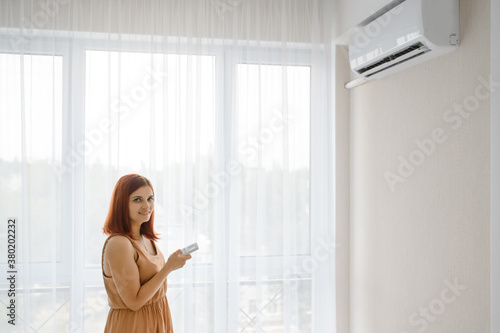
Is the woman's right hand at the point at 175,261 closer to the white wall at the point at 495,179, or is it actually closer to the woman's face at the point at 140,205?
the woman's face at the point at 140,205

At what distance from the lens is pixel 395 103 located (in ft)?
7.22

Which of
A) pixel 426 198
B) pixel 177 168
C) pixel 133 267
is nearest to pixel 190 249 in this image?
pixel 133 267

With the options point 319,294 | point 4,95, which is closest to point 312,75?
point 319,294

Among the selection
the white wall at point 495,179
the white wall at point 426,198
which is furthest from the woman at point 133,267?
the white wall at point 495,179

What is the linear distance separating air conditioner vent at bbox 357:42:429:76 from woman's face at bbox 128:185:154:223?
1.29 metres

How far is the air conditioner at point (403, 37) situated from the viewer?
5.65 ft

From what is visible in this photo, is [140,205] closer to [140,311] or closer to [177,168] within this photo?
[140,311]

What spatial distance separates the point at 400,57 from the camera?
6.49ft

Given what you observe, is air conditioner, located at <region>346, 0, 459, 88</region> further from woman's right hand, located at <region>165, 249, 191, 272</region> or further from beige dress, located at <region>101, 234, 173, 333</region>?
beige dress, located at <region>101, 234, 173, 333</region>

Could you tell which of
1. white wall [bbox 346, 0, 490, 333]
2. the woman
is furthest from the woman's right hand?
white wall [bbox 346, 0, 490, 333]

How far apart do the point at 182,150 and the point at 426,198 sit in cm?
138

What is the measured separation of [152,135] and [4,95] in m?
0.84

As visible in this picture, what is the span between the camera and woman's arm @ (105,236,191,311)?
5.99 ft

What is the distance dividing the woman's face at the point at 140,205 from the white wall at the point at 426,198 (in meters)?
1.23
